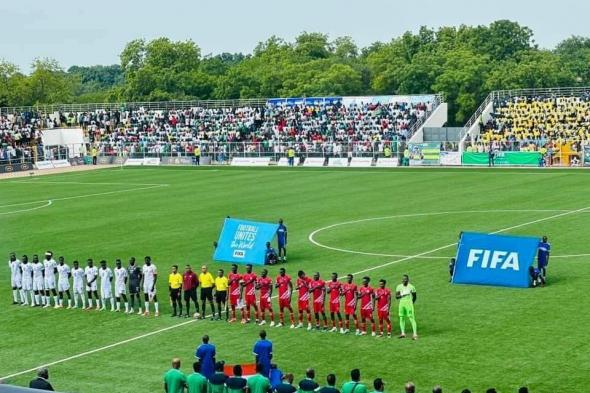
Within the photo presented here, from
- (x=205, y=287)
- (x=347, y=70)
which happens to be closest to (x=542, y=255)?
(x=205, y=287)

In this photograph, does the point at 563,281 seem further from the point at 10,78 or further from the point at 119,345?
the point at 10,78

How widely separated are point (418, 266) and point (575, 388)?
1337 centimetres

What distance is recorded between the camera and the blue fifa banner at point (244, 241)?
3522 cm

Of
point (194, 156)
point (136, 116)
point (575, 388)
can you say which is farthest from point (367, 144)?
point (575, 388)

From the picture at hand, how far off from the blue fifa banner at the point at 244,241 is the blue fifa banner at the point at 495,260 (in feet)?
22.2

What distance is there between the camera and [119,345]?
1011 inches

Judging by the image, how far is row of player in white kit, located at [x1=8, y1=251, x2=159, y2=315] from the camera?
29250 millimetres

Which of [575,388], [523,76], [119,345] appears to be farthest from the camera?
[523,76]

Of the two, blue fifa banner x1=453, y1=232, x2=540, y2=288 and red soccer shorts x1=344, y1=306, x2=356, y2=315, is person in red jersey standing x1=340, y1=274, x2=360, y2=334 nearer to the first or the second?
red soccer shorts x1=344, y1=306, x2=356, y2=315

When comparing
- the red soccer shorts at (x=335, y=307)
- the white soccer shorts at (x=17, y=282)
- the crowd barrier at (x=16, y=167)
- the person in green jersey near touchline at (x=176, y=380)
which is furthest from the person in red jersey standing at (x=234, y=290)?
the crowd barrier at (x=16, y=167)

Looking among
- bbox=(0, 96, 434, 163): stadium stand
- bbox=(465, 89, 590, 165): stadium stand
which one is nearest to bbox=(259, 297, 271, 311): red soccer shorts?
bbox=(465, 89, 590, 165): stadium stand

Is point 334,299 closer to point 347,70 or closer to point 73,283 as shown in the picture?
point 73,283

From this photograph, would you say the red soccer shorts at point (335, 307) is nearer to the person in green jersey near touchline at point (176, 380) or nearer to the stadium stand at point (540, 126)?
the person in green jersey near touchline at point (176, 380)

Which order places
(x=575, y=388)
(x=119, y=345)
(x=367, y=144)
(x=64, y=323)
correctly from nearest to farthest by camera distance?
(x=575, y=388)
(x=119, y=345)
(x=64, y=323)
(x=367, y=144)
